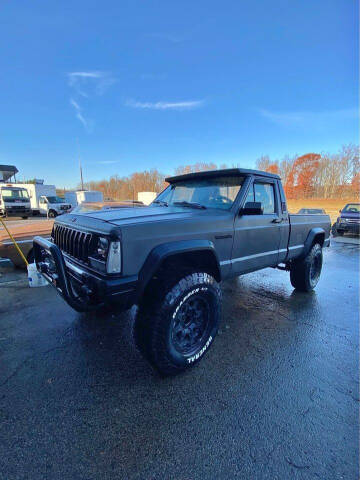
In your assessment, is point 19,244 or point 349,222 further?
point 349,222

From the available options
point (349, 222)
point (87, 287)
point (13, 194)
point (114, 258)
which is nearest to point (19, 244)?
point (87, 287)

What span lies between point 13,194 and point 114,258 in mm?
21644

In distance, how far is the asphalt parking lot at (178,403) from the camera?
1485mm

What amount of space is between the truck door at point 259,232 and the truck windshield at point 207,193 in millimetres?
201

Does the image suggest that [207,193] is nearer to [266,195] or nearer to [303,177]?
[266,195]

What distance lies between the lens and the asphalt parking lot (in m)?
1.49

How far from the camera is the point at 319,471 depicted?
57.3 inches

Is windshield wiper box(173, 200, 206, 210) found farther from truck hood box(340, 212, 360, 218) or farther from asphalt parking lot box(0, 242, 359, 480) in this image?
truck hood box(340, 212, 360, 218)

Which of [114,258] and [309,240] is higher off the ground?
[114,258]

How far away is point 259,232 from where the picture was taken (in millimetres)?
3141

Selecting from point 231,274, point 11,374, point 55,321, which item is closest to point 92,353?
point 11,374

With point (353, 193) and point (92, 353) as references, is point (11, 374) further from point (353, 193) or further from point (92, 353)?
point (353, 193)

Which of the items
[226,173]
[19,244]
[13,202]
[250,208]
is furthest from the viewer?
[13,202]

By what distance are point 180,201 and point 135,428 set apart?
260 centimetres
